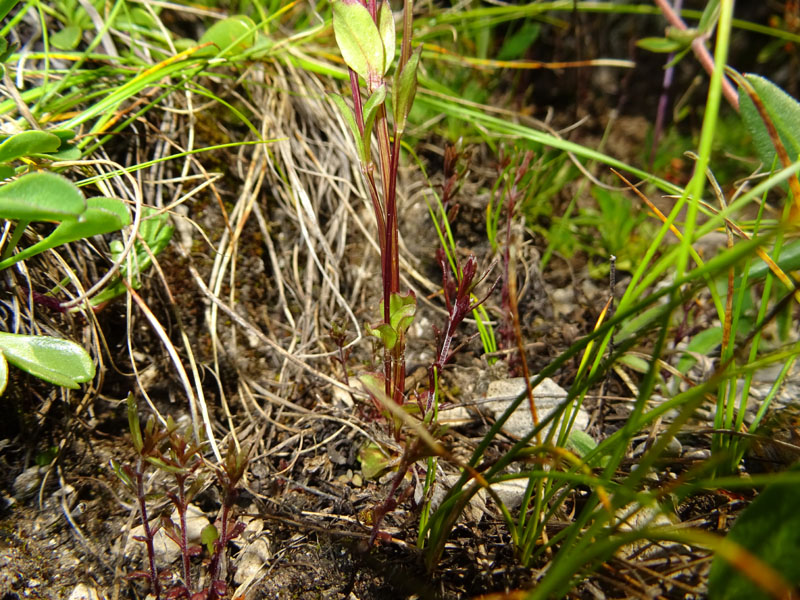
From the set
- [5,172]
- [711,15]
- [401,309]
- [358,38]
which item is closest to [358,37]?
[358,38]

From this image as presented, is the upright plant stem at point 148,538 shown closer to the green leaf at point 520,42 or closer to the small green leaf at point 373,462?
the small green leaf at point 373,462

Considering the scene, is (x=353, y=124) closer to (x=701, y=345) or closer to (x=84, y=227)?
(x=84, y=227)

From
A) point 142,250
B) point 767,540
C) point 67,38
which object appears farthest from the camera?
point 67,38

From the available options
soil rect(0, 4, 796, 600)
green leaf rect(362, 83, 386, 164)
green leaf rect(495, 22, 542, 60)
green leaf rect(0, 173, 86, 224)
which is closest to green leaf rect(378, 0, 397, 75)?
green leaf rect(362, 83, 386, 164)

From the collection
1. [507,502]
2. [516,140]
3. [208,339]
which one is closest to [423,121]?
[516,140]

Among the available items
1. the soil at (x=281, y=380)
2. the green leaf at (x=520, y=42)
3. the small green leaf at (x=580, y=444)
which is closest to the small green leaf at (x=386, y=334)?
the soil at (x=281, y=380)
